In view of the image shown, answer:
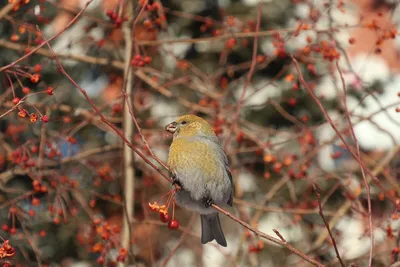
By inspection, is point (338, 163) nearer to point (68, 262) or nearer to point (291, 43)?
point (291, 43)

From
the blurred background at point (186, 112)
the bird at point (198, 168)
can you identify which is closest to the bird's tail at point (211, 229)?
the bird at point (198, 168)

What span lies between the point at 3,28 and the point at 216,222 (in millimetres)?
2949

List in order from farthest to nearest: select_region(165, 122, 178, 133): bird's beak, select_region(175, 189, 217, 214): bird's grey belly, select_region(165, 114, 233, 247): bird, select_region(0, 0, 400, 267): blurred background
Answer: select_region(0, 0, 400, 267): blurred background, select_region(165, 122, 178, 133): bird's beak, select_region(175, 189, 217, 214): bird's grey belly, select_region(165, 114, 233, 247): bird

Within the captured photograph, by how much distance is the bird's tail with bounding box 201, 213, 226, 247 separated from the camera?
11.6ft

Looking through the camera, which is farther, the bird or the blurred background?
the blurred background

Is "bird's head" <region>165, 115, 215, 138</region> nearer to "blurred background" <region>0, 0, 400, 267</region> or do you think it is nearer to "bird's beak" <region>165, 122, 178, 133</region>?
"bird's beak" <region>165, 122, 178, 133</region>

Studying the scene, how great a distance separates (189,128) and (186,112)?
3.28m

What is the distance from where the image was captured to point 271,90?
359 inches

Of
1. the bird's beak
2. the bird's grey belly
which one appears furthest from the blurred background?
the bird's beak

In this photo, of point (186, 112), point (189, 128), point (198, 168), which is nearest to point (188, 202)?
point (198, 168)

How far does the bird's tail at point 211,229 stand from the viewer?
3.55 metres

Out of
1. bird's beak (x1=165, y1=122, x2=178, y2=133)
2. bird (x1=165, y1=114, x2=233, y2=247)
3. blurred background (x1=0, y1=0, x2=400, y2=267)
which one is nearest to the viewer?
bird (x1=165, y1=114, x2=233, y2=247)

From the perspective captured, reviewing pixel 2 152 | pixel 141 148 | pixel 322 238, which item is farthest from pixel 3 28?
pixel 322 238

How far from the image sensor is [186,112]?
672 cm
